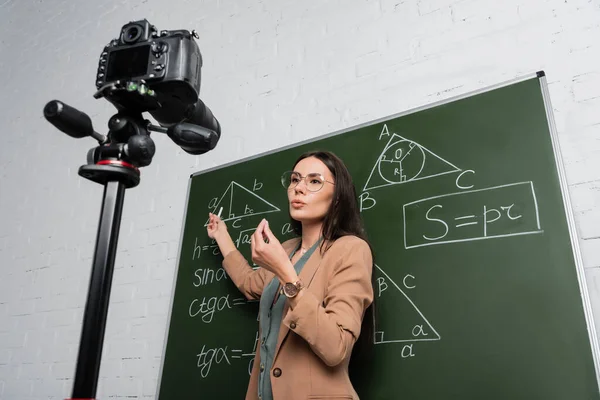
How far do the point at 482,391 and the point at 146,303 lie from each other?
5.21 ft

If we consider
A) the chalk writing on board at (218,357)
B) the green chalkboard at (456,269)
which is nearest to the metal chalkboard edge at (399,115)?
the green chalkboard at (456,269)

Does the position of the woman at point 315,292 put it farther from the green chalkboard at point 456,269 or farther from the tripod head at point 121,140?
the tripod head at point 121,140

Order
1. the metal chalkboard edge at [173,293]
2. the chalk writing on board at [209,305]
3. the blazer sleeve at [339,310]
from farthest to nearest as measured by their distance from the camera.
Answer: the metal chalkboard edge at [173,293], the chalk writing on board at [209,305], the blazer sleeve at [339,310]

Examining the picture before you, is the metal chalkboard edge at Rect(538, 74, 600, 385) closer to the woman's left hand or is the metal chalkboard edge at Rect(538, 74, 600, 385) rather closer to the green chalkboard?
the green chalkboard

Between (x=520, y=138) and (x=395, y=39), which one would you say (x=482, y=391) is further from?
(x=395, y=39)

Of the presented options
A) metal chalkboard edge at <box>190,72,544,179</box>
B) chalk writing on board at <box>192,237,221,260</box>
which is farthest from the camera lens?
chalk writing on board at <box>192,237,221,260</box>

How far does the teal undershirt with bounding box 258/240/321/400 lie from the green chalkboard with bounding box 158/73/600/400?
0.34 metres

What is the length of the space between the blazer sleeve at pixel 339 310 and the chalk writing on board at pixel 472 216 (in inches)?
11.2

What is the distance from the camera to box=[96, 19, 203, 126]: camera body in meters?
0.87

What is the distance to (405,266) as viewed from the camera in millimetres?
1550

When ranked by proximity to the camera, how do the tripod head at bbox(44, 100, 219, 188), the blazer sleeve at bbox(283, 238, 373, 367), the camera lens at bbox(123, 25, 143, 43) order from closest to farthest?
the tripod head at bbox(44, 100, 219, 188)
the camera lens at bbox(123, 25, 143, 43)
the blazer sleeve at bbox(283, 238, 373, 367)

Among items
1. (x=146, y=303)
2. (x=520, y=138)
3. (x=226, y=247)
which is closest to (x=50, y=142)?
(x=146, y=303)

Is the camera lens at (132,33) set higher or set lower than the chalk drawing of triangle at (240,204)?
lower

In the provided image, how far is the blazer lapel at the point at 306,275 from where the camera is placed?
1265 millimetres
